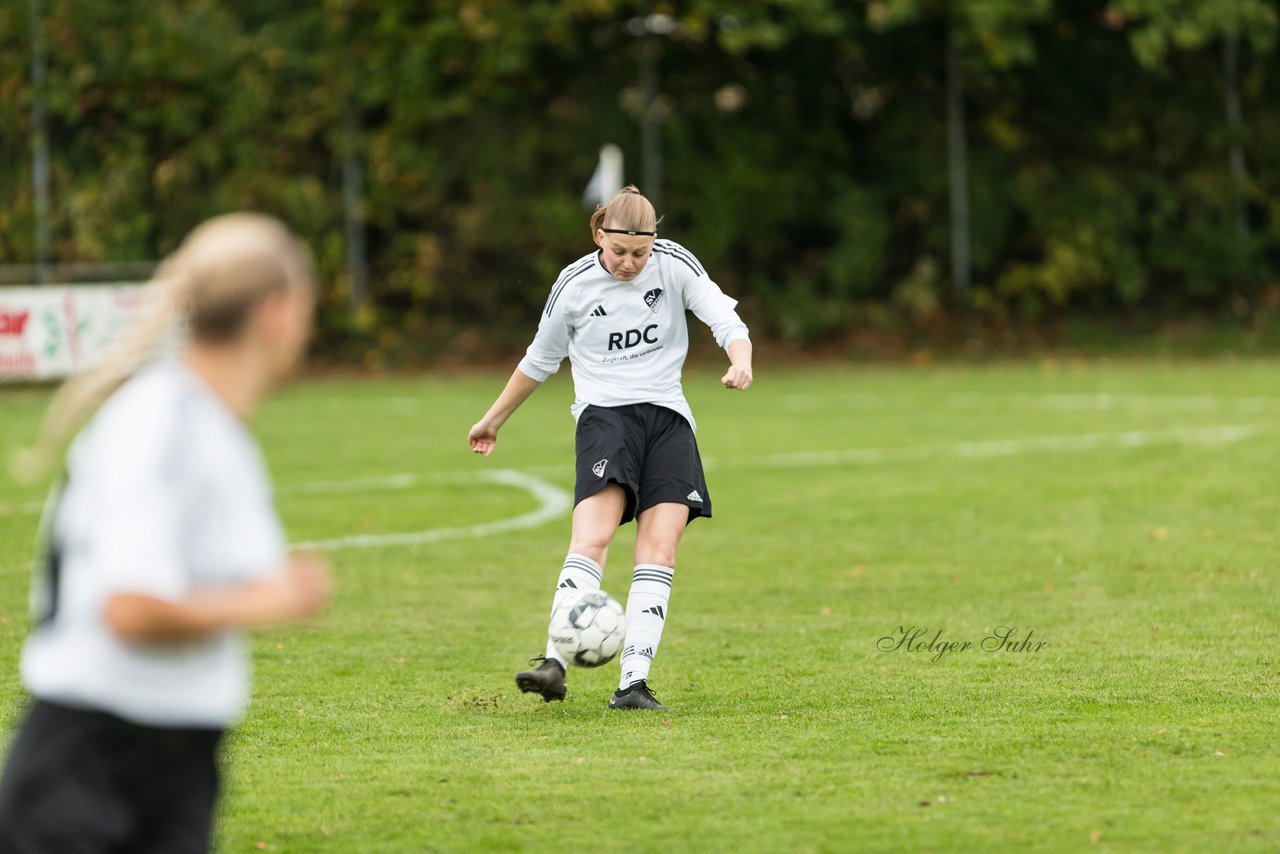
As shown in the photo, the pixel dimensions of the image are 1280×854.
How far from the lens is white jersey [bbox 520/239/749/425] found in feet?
22.8

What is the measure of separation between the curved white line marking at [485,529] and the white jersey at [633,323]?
445 centimetres

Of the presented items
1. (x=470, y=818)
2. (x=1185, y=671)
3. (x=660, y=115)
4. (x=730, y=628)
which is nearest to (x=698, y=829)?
(x=470, y=818)

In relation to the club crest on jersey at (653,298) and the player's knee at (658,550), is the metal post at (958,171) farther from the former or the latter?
the player's knee at (658,550)

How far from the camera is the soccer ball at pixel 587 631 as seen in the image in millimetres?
6539

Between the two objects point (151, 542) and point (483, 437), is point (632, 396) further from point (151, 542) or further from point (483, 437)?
point (151, 542)

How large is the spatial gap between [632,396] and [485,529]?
16.5ft

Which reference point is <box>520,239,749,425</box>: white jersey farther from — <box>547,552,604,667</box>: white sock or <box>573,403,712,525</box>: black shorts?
<box>547,552,604,667</box>: white sock

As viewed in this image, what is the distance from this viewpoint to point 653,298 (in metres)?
6.99

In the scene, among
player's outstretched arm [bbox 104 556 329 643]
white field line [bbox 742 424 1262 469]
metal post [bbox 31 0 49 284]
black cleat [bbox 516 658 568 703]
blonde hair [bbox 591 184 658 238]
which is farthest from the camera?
metal post [bbox 31 0 49 284]

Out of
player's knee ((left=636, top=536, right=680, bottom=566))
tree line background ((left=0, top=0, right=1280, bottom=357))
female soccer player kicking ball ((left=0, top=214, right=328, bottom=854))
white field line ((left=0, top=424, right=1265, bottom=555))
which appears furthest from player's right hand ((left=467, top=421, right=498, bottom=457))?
tree line background ((left=0, top=0, right=1280, bottom=357))

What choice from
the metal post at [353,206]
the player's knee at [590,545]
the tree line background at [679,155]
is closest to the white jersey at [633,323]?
the player's knee at [590,545]

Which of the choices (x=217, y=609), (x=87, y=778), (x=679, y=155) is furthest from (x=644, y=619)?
(x=679, y=155)

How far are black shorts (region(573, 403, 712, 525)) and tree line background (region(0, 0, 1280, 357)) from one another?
827 inches

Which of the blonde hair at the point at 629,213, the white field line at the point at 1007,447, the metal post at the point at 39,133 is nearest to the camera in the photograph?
the blonde hair at the point at 629,213
